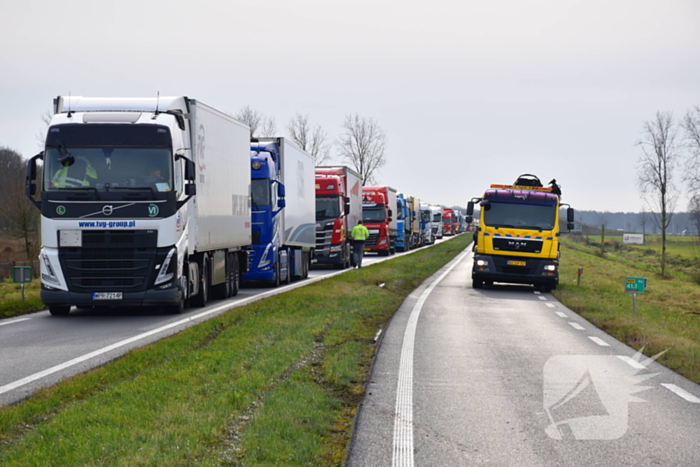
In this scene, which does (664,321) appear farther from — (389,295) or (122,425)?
(122,425)

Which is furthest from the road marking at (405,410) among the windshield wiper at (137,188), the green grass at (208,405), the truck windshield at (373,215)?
the truck windshield at (373,215)

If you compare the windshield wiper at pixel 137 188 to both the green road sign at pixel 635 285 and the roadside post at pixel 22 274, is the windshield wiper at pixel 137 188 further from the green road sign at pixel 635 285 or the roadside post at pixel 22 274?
the green road sign at pixel 635 285

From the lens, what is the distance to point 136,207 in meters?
15.0

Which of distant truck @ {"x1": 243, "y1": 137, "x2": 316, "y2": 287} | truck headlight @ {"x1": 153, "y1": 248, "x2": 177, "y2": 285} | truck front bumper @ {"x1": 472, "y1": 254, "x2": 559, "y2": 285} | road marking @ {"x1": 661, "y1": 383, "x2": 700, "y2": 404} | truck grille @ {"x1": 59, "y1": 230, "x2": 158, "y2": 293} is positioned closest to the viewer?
road marking @ {"x1": 661, "y1": 383, "x2": 700, "y2": 404}

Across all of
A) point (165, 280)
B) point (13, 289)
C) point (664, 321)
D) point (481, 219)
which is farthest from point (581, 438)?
point (13, 289)

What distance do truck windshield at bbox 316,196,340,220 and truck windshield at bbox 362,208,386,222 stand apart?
15294 mm

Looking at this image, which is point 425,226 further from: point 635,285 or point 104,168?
point 104,168

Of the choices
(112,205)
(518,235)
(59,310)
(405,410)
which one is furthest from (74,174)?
(518,235)

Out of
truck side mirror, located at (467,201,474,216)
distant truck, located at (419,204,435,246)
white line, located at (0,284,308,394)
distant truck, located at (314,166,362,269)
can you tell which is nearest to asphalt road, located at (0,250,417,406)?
white line, located at (0,284,308,394)

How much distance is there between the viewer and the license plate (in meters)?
15.1

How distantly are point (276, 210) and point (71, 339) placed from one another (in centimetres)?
1168

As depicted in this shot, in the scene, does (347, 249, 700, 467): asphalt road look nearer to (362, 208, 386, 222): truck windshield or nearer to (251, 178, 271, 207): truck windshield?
(251, 178, 271, 207): truck windshield

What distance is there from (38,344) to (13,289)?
14.4 metres

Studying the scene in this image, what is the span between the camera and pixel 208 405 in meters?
7.13
